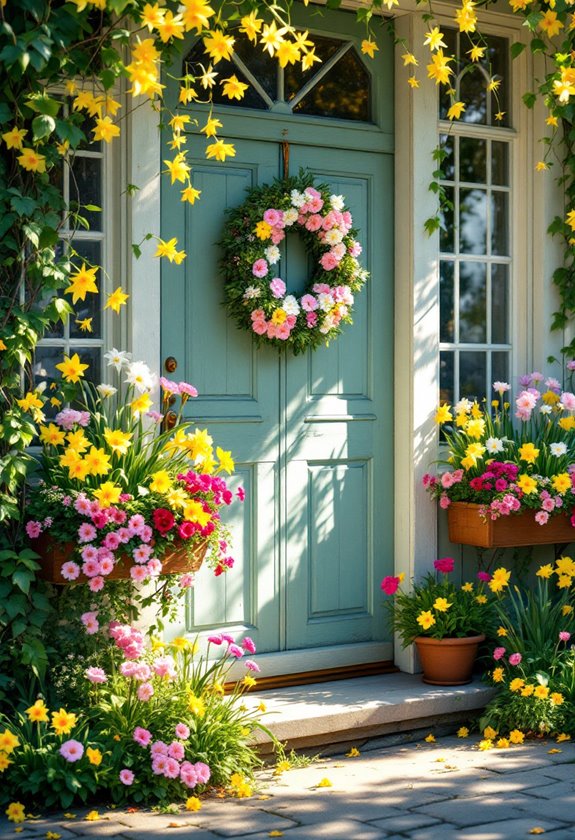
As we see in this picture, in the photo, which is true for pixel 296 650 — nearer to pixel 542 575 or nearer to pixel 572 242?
pixel 542 575

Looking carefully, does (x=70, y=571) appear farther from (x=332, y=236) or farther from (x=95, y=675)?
(x=332, y=236)

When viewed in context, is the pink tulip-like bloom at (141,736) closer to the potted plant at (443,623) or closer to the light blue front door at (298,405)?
the light blue front door at (298,405)

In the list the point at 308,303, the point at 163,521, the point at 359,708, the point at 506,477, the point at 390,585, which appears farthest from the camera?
the point at 506,477

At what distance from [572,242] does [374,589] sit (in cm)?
197

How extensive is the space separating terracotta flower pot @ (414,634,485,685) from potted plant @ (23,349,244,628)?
3.63 feet

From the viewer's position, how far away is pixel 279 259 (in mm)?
5059

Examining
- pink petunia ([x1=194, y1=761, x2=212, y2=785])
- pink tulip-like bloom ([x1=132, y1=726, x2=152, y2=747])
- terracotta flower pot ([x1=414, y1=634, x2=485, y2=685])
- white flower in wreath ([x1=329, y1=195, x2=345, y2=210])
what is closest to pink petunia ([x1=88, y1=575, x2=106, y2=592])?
pink tulip-like bloom ([x1=132, y1=726, x2=152, y2=747])

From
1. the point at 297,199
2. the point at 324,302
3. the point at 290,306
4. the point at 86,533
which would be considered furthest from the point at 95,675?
the point at 297,199

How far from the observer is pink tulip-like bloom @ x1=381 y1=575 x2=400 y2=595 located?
5.13 m

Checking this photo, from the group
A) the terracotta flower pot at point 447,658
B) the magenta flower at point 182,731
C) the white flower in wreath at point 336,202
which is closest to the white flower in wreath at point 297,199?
the white flower in wreath at point 336,202

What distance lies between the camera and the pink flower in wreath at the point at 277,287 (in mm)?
4914

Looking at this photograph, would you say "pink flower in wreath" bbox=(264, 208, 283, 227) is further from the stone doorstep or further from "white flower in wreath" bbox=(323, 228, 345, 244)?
the stone doorstep

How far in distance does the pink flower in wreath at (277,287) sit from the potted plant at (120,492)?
0.61 m

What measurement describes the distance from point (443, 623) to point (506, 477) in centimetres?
69
